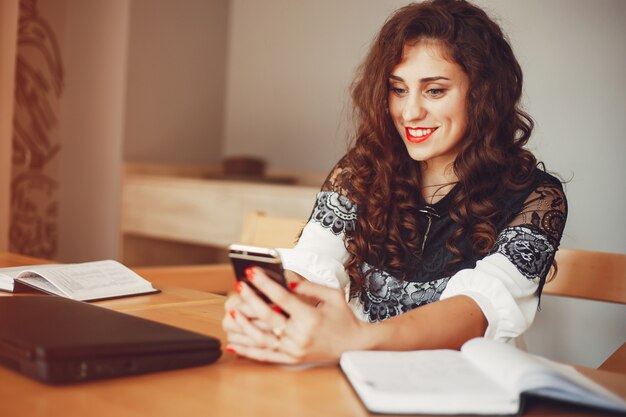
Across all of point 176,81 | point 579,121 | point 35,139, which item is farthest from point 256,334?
point 176,81

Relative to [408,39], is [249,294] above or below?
below

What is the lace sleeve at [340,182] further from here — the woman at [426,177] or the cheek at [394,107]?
the cheek at [394,107]

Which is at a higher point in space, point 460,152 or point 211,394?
point 460,152

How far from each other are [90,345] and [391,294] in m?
0.86

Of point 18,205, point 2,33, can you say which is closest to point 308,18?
point 2,33

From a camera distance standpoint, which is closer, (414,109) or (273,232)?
(414,109)

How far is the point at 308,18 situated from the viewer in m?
3.79

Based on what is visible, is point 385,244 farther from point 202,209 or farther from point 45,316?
point 202,209

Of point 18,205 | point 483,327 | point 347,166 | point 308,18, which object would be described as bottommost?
point 18,205

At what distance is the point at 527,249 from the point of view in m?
1.38

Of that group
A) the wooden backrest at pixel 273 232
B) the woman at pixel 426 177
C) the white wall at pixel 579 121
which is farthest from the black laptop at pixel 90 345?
the white wall at pixel 579 121

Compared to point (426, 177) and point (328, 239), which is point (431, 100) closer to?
point (426, 177)

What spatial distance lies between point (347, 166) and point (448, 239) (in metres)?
0.29

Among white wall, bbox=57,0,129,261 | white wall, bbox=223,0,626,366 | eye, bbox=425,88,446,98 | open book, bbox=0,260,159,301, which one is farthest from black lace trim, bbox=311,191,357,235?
white wall, bbox=57,0,129,261
